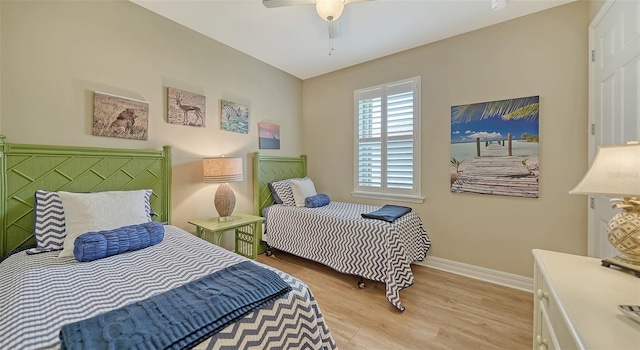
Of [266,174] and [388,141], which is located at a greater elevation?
Result: [388,141]

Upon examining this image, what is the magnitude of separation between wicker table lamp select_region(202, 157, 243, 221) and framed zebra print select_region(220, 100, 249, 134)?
1.84 feet

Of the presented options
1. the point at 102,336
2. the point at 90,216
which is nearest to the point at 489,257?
the point at 102,336

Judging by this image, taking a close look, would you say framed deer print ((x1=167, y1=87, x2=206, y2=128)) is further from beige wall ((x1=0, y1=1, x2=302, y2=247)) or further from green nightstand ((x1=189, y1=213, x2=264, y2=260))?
green nightstand ((x1=189, y1=213, x2=264, y2=260))

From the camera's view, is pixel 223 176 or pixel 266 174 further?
pixel 266 174

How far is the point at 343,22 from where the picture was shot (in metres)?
2.40

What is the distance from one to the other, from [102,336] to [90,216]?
4.01 feet

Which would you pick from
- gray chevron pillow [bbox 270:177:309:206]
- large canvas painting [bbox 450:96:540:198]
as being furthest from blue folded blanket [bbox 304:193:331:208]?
large canvas painting [bbox 450:96:540:198]

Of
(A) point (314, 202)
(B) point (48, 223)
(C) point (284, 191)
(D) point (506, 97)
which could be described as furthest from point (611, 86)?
(B) point (48, 223)

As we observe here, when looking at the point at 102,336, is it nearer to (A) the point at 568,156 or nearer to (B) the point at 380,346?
(B) the point at 380,346

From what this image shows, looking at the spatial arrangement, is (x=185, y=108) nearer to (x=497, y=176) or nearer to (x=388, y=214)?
(x=388, y=214)

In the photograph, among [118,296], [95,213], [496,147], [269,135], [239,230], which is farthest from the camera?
[269,135]

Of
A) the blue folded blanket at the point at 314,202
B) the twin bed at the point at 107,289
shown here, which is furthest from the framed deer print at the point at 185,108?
the blue folded blanket at the point at 314,202

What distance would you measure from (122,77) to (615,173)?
3.20m

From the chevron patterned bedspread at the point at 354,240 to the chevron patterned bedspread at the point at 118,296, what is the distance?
1095 millimetres
